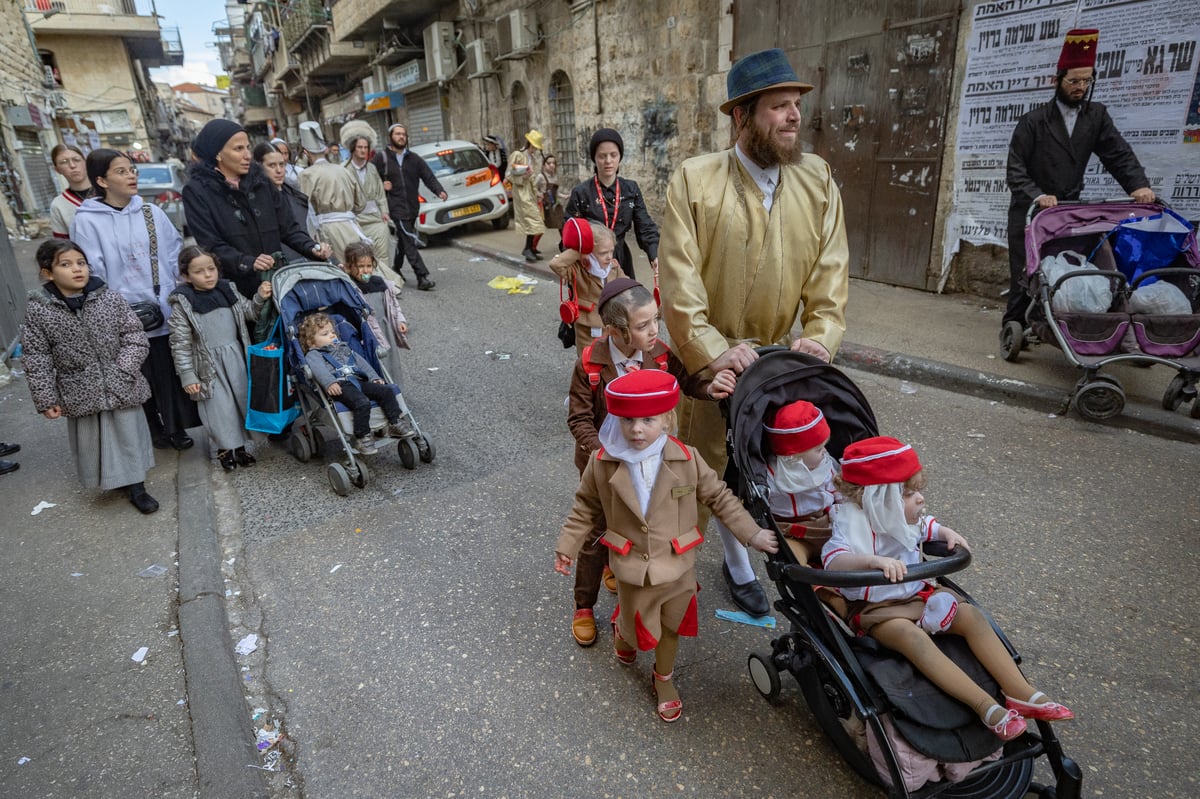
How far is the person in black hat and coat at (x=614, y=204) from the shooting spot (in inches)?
207

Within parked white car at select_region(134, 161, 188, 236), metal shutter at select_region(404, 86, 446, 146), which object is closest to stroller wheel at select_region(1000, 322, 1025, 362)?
parked white car at select_region(134, 161, 188, 236)

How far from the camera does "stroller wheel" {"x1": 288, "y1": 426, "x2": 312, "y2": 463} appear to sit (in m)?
5.07

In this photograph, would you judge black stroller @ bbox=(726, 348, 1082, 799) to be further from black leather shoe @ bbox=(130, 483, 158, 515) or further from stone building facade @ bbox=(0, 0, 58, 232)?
stone building facade @ bbox=(0, 0, 58, 232)

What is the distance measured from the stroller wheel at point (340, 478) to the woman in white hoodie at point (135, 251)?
4.75ft

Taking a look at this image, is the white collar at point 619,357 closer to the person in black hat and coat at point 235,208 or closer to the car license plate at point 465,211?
the person in black hat and coat at point 235,208

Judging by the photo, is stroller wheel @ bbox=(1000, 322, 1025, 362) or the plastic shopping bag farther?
stroller wheel @ bbox=(1000, 322, 1025, 362)

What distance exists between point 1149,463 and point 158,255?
6570mm

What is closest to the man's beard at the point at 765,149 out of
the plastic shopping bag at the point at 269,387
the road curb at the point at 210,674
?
the road curb at the point at 210,674

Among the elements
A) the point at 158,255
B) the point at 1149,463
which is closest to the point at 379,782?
the point at 158,255

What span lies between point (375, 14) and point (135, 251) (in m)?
17.6

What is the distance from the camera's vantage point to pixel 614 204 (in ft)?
17.9

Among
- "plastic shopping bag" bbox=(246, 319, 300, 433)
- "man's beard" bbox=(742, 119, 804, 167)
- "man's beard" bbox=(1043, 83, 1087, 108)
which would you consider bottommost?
"plastic shopping bag" bbox=(246, 319, 300, 433)

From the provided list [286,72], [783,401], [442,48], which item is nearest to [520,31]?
[442,48]

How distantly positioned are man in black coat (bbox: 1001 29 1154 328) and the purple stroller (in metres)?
0.21
